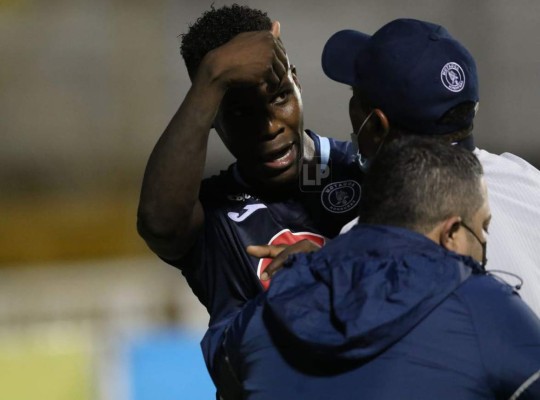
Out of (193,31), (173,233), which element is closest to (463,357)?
(173,233)

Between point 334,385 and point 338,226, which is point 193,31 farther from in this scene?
point 334,385

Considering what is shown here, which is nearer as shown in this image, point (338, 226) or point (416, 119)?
point (416, 119)

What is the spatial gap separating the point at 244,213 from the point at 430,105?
0.64 metres

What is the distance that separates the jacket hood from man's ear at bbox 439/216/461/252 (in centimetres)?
3

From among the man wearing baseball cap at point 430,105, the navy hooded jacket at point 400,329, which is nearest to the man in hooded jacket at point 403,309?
the navy hooded jacket at point 400,329

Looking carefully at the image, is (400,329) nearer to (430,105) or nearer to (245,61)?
(430,105)

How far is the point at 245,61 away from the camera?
2.48m

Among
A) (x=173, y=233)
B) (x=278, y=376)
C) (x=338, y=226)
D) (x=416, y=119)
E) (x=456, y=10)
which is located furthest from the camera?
(x=456, y=10)

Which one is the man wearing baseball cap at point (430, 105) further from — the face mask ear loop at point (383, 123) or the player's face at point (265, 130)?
the player's face at point (265, 130)

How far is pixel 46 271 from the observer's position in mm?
6223

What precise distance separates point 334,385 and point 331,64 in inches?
36.3

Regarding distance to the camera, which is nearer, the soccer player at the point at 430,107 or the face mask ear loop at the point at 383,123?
the soccer player at the point at 430,107

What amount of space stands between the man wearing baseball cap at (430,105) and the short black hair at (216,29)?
0.43 meters

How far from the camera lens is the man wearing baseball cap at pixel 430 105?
2.26 meters
